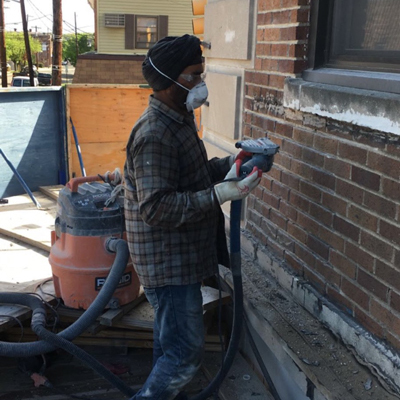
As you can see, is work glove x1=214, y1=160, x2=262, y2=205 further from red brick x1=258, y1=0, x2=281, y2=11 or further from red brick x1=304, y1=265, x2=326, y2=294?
red brick x1=258, y1=0, x2=281, y2=11

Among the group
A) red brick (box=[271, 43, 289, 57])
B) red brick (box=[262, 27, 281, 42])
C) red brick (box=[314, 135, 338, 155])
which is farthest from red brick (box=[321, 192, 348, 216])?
red brick (box=[262, 27, 281, 42])

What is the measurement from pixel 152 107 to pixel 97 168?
5.88 meters

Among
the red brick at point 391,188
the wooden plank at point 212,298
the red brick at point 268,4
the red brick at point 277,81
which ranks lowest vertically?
the wooden plank at point 212,298

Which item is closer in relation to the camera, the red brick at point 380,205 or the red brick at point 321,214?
the red brick at point 380,205

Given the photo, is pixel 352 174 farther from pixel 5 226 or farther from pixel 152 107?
pixel 5 226

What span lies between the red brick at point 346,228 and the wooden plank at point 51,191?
16.1 ft

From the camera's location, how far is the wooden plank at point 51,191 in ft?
22.8

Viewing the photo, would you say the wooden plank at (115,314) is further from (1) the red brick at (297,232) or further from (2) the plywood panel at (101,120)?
(2) the plywood panel at (101,120)

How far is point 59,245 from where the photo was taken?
3.57 metres

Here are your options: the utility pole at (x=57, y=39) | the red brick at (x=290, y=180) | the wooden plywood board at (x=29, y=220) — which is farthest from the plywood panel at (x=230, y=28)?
the utility pole at (x=57, y=39)

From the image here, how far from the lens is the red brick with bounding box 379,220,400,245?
2211mm

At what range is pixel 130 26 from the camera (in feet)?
77.6

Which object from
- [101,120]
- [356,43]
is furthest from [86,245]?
[101,120]

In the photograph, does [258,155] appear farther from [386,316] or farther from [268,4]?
[268,4]
